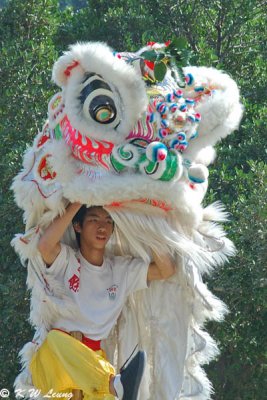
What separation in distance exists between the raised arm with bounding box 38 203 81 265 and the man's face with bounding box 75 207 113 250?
0.18 meters

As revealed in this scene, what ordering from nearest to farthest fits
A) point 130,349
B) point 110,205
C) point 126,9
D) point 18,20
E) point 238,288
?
point 110,205 < point 130,349 < point 238,288 < point 18,20 < point 126,9

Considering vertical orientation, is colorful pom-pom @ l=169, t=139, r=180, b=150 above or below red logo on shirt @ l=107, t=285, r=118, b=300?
above

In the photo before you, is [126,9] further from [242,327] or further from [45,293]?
[45,293]

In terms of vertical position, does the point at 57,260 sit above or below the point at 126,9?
below

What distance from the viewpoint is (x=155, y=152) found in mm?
5848

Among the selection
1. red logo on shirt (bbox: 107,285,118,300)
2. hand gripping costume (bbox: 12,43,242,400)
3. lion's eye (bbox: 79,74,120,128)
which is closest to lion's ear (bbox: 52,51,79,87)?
hand gripping costume (bbox: 12,43,242,400)

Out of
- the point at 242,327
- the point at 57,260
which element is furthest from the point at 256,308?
the point at 57,260

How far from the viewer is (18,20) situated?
8875 mm

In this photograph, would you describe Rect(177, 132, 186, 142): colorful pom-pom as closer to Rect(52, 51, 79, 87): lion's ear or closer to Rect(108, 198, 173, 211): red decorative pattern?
Rect(108, 198, 173, 211): red decorative pattern

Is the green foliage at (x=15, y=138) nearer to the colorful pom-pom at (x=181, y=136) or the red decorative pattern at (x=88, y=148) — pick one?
the red decorative pattern at (x=88, y=148)

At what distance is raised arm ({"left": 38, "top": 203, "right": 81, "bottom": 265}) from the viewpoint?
612 cm

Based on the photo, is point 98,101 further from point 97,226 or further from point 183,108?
point 97,226

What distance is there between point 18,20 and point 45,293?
A: 3.16 metres

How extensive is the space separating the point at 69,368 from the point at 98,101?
1.30 meters
